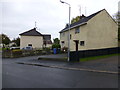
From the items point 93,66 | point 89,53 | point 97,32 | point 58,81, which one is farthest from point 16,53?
point 58,81

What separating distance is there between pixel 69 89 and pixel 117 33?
23.6m

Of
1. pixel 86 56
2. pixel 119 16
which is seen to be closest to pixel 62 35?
pixel 119 16

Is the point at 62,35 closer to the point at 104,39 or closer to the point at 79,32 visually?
the point at 79,32

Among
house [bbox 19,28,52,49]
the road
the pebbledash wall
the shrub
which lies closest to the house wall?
house [bbox 19,28,52,49]

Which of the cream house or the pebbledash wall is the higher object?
the cream house

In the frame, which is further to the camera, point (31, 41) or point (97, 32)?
point (31, 41)

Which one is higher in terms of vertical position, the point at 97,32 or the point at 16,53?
the point at 97,32

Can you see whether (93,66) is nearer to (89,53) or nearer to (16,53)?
(89,53)

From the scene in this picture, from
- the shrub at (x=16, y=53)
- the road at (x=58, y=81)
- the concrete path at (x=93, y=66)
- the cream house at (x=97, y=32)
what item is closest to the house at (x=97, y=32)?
the cream house at (x=97, y=32)

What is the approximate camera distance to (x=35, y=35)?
133 feet

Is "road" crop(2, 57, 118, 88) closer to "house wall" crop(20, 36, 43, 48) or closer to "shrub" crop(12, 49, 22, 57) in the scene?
"shrub" crop(12, 49, 22, 57)

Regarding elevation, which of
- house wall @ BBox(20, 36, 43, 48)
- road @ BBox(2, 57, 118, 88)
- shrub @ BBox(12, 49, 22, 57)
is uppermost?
house wall @ BBox(20, 36, 43, 48)

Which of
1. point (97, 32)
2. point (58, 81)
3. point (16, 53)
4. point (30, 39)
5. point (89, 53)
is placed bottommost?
point (58, 81)

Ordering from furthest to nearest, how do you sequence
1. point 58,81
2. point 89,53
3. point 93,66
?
point 89,53 → point 93,66 → point 58,81
